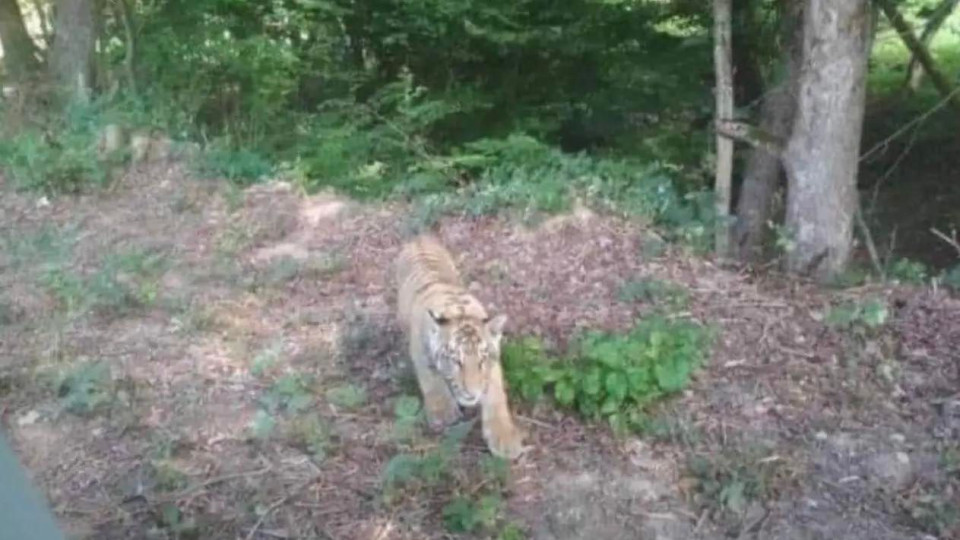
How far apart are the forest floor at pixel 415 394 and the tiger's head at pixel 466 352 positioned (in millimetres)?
204

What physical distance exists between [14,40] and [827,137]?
333 inches

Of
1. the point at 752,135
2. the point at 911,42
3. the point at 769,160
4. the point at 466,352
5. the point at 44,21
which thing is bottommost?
the point at 769,160

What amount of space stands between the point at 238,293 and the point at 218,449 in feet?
5.98

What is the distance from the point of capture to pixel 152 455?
14.4 feet

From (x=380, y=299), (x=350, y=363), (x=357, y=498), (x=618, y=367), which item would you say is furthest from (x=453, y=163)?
(x=357, y=498)

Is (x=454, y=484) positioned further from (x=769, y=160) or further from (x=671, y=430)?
(x=769, y=160)

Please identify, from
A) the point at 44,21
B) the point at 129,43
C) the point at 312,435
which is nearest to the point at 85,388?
the point at 312,435

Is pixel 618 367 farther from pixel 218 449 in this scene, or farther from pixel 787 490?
pixel 218 449

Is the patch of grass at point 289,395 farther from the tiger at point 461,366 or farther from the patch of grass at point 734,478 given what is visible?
the patch of grass at point 734,478

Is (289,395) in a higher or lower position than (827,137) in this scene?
lower

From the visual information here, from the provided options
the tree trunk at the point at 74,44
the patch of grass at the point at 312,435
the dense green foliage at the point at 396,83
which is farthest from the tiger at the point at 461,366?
the tree trunk at the point at 74,44

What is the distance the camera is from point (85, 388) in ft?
15.9

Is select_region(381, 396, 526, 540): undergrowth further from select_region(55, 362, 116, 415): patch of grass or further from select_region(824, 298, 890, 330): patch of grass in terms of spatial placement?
select_region(824, 298, 890, 330): patch of grass

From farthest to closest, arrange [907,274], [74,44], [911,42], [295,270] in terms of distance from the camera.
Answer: [74,44], [911,42], [907,274], [295,270]
